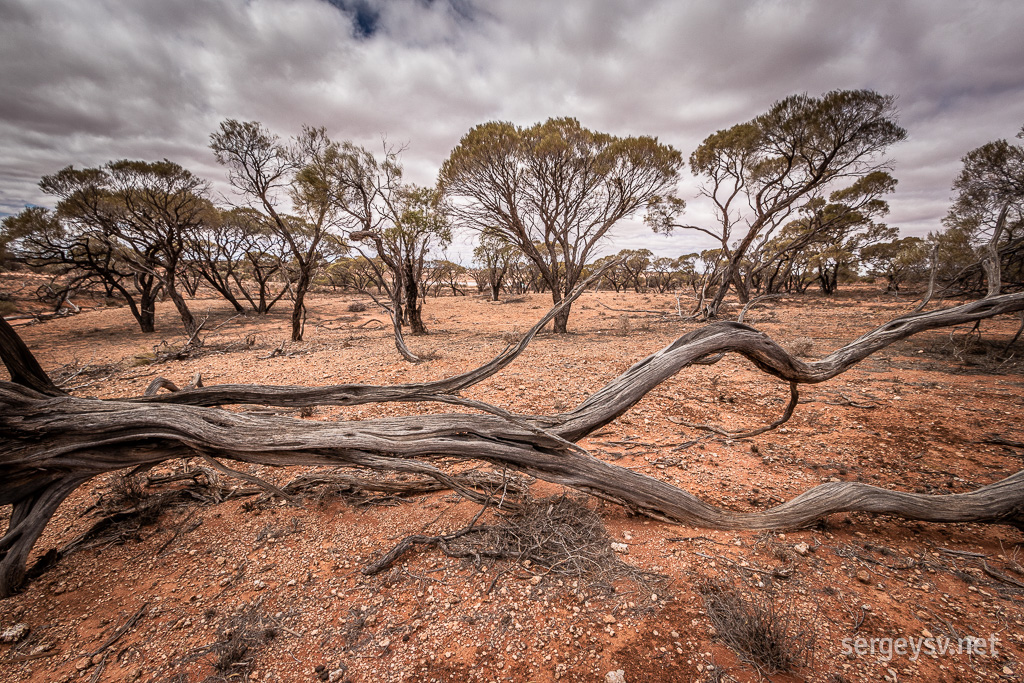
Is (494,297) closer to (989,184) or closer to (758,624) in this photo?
(989,184)

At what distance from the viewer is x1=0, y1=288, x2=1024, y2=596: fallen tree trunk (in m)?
2.16

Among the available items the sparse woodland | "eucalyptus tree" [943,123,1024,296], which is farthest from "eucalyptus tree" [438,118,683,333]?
"eucalyptus tree" [943,123,1024,296]

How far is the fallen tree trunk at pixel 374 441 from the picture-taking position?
2160 millimetres

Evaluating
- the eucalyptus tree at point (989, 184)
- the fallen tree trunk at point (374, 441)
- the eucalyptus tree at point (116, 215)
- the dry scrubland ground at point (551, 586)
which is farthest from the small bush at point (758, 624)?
→ the eucalyptus tree at point (116, 215)

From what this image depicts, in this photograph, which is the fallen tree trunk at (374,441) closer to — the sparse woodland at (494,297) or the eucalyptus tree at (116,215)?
the sparse woodland at (494,297)

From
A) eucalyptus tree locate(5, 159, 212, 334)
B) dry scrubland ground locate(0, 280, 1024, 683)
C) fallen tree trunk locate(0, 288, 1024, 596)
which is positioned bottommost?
dry scrubland ground locate(0, 280, 1024, 683)

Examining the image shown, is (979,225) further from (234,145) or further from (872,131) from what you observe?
(234,145)

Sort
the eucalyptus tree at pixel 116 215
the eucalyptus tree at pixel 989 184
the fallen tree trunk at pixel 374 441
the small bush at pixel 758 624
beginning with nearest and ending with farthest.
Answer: the small bush at pixel 758 624 → the fallen tree trunk at pixel 374 441 → the eucalyptus tree at pixel 989 184 → the eucalyptus tree at pixel 116 215

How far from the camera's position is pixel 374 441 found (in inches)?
93.7

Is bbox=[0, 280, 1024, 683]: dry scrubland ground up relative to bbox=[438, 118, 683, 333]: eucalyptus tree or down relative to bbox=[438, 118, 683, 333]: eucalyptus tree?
down

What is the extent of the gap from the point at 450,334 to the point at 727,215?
13.1 m

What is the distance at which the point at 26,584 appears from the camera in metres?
2.27

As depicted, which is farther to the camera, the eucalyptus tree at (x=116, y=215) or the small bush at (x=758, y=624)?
the eucalyptus tree at (x=116, y=215)

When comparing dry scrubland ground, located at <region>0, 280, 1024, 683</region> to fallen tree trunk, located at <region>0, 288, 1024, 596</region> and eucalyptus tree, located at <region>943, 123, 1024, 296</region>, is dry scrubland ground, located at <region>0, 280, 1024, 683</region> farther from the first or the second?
eucalyptus tree, located at <region>943, 123, 1024, 296</region>
